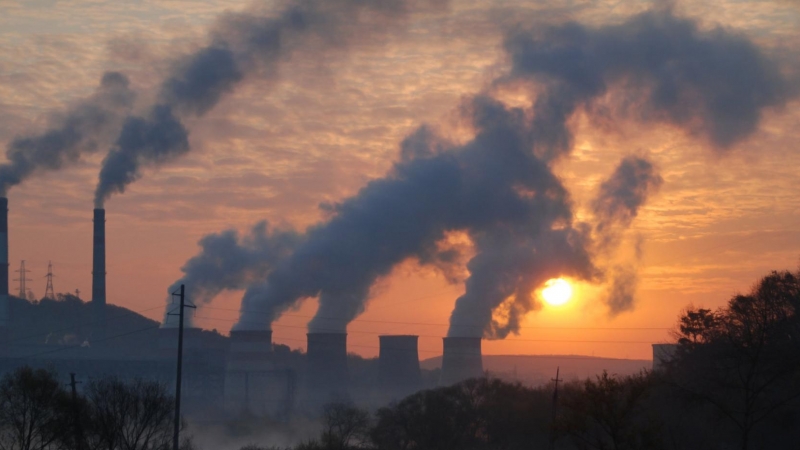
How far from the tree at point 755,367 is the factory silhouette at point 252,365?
24700mm

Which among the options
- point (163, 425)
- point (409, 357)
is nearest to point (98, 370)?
point (409, 357)

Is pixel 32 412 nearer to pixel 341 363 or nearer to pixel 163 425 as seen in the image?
pixel 163 425

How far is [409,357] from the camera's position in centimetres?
5038

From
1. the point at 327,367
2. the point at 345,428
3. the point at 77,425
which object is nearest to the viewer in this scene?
the point at 77,425

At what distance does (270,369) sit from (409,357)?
→ 7839 mm

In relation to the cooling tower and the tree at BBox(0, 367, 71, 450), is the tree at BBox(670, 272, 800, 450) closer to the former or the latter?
the tree at BBox(0, 367, 71, 450)

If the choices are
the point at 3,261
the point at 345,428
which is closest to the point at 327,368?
the point at 345,428

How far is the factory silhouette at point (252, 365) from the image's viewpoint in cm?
4978

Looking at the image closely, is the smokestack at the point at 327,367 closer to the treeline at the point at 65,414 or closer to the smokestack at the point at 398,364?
the smokestack at the point at 398,364

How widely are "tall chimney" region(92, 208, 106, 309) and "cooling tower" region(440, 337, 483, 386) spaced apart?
23181mm

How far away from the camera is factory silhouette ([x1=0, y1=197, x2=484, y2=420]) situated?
163 ft

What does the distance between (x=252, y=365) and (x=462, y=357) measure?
11.9m

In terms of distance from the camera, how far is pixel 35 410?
19266 mm

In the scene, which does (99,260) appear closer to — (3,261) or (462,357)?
(3,261)
